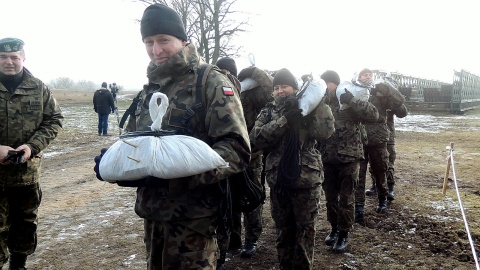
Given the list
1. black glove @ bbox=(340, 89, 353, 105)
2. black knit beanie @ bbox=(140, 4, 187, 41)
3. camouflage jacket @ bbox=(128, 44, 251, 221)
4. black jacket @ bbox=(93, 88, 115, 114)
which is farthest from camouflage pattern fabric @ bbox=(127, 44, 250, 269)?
black jacket @ bbox=(93, 88, 115, 114)

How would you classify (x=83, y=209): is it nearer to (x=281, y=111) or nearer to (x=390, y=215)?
(x=281, y=111)

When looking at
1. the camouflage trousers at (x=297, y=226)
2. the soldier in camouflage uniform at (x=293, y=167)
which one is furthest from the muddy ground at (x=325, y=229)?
the soldier in camouflage uniform at (x=293, y=167)

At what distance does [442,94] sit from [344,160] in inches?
878

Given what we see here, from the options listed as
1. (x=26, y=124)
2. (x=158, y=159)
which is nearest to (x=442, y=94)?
(x=26, y=124)

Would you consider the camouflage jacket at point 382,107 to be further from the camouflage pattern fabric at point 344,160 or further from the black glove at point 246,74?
the black glove at point 246,74

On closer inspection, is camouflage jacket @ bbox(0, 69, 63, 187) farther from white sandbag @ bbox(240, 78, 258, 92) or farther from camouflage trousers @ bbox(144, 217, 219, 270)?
camouflage trousers @ bbox(144, 217, 219, 270)

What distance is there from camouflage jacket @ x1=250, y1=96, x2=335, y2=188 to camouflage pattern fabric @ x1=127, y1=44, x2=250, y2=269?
4.13ft

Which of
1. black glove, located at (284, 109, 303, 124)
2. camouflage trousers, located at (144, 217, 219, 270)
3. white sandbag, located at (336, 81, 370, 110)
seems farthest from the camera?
white sandbag, located at (336, 81, 370, 110)

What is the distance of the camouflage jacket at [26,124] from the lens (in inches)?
141

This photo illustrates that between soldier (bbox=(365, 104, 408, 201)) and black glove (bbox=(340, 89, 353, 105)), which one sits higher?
black glove (bbox=(340, 89, 353, 105))

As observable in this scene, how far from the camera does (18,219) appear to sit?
3734 mm

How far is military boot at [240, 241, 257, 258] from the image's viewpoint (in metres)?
4.26

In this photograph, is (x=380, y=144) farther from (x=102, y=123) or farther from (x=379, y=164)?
(x=102, y=123)

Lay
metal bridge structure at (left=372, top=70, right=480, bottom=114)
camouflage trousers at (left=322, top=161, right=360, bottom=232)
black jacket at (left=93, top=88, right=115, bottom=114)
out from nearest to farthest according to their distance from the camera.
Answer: camouflage trousers at (left=322, top=161, right=360, bottom=232)
black jacket at (left=93, top=88, right=115, bottom=114)
metal bridge structure at (left=372, top=70, right=480, bottom=114)
